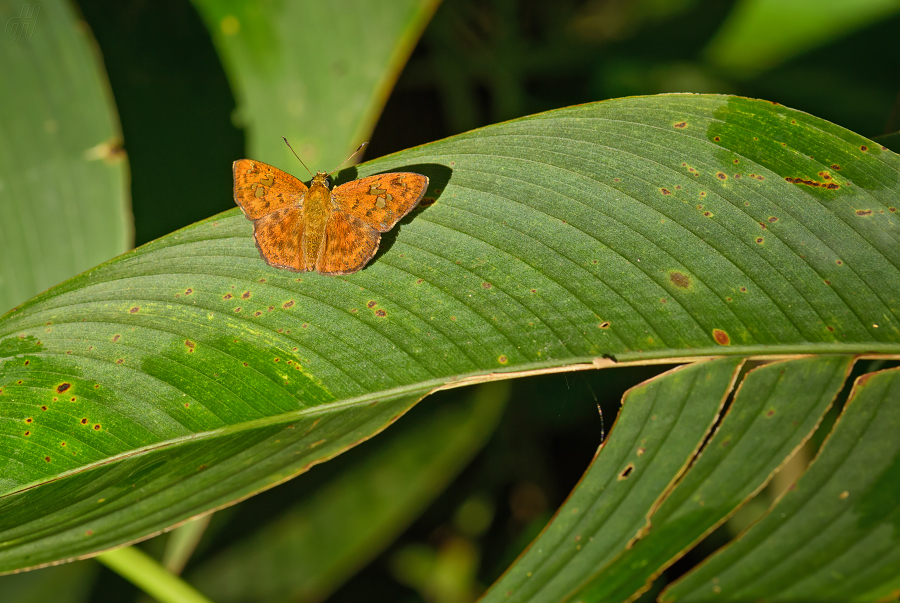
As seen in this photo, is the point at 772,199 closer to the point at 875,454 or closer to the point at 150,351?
the point at 875,454

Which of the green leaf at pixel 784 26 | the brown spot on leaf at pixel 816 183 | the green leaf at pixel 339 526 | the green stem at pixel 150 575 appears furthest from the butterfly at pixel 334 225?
the green leaf at pixel 784 26

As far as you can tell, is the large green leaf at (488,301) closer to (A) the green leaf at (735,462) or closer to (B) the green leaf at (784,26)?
(A) the green leaf at (735,462)

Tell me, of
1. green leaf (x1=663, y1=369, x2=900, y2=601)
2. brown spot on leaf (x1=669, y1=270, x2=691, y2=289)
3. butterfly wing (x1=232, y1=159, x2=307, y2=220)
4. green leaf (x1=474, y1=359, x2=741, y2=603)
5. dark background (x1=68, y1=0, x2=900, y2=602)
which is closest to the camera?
green leaf (x1=663, y1=369, x2=900, y2=601)

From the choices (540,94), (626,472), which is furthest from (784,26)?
(626,472)

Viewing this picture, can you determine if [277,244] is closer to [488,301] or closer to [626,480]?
[488,301]

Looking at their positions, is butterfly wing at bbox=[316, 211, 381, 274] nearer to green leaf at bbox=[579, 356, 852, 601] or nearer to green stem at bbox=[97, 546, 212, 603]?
green leaf at bbox=[579, 356, 852, 601]

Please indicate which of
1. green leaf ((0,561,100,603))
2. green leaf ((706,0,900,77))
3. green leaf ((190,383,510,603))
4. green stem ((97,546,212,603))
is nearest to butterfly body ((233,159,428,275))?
green stem ((97,546,212,603))
